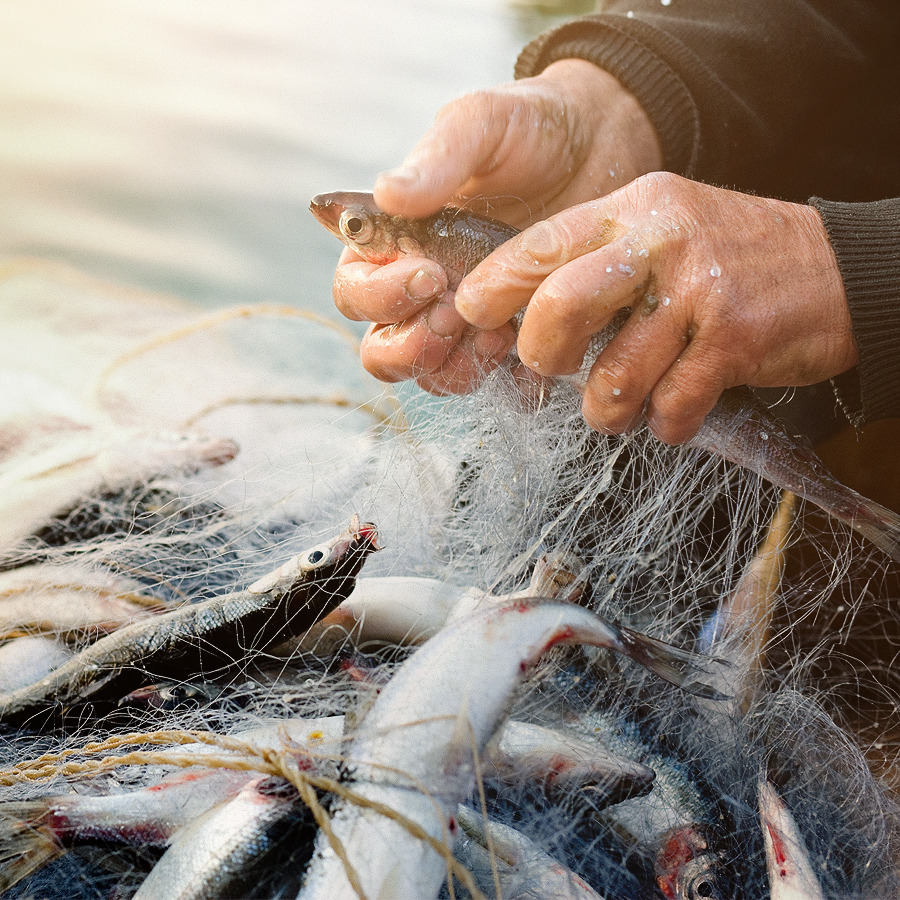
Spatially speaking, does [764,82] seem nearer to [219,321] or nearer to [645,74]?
[645,74]

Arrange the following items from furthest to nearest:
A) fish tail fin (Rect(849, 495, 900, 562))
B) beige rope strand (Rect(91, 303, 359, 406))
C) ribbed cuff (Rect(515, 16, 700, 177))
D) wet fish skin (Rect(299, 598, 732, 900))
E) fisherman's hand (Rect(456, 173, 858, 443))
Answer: beige rope strand (Rect(91, 303, 359, 406)), ribbed cuff (Rect(515, 16, 700, 177)), fish tail fin (Rect(849, 495, 900, 562)), fisherman's hand (Rect(456, 173, 858, 443)), wet fish skin (Rect(299, 598, 732, 900))

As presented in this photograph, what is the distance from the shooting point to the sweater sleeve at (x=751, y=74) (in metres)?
2.15

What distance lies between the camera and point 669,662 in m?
1.27

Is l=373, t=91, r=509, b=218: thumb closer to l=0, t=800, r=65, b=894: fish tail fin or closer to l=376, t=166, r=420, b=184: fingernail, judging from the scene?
l=376, t=166, r=420, b=184: fingernail

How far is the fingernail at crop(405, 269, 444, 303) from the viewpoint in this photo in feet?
5.09

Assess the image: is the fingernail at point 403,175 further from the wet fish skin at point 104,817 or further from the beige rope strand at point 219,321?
the beige rope strand at point 219,321

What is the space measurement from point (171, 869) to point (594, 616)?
0.77 meters

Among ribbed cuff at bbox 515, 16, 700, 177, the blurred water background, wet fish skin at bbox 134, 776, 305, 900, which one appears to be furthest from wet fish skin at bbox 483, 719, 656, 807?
the blurred water background

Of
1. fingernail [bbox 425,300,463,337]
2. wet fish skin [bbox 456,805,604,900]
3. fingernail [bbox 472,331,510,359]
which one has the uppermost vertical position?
fingernail [bbox 425,300,463,337]

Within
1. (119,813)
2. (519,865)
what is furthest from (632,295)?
(119,813)

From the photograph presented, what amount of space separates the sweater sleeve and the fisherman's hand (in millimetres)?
892

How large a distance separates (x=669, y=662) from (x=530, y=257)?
0.83 m

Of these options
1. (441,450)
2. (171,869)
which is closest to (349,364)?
(441,450)

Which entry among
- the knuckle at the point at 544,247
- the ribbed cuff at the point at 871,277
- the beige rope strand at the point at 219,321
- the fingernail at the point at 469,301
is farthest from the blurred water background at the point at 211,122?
the ribbed cuff at the point at 871,277
